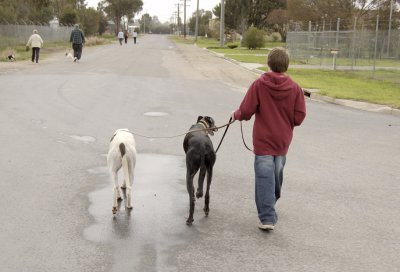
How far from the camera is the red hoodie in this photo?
5098 millimetres

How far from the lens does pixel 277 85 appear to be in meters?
5.07

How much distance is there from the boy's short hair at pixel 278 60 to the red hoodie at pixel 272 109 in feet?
0.19

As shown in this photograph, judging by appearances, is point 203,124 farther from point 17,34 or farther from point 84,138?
point 17,34

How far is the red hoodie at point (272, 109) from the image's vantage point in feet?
16.7

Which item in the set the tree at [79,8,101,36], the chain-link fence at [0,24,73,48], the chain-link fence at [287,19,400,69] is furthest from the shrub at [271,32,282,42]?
the chain-link fence at [287,19,400,69]

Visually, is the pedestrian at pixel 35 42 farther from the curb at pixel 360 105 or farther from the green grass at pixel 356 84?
the curb at pixel 360 105

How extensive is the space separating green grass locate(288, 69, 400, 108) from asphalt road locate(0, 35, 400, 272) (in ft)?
12.8

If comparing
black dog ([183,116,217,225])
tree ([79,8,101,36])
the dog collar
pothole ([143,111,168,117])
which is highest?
tree ([79,8,101,36])

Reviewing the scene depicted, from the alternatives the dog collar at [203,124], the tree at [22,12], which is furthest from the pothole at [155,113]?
the tree at [22,12]

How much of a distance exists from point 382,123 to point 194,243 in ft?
27.6

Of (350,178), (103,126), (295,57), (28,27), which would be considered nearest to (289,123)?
(350,178)

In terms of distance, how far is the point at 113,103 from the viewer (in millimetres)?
13258

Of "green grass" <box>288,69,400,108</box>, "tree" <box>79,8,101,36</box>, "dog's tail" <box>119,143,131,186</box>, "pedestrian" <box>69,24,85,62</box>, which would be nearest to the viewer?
"dog's tail" <box>119,143,131,186</box>

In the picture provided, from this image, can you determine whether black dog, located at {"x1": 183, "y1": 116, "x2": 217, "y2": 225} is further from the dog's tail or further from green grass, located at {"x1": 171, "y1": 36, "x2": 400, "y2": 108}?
green grass, located at {"x1": 171, "y1": 36, "x2": 400, "y2": 108}
